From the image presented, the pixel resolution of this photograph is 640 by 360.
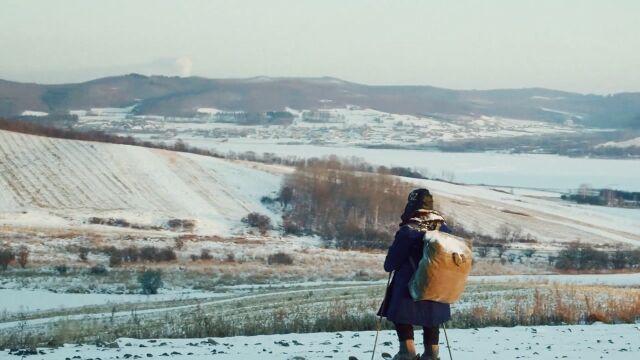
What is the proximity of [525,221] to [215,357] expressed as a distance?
61521 mm

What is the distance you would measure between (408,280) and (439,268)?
372 mm

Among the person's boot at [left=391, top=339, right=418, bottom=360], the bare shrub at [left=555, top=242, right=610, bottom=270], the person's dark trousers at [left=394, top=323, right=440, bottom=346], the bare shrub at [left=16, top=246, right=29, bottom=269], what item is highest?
the person's dark trousers at [left=394, top=323, right=440, bottom=346]

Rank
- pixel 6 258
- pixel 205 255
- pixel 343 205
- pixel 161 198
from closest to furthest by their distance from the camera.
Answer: pixel 6 258
pixel 205 255
pixel 161 198
pixel 343 205

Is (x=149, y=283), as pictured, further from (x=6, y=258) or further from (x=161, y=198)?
(x=161, y=198)

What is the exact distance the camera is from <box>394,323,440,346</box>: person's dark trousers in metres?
8.71

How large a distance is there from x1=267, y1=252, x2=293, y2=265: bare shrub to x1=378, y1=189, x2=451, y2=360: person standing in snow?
32.9m

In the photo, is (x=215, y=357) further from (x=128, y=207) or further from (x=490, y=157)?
(x=490, y=157)

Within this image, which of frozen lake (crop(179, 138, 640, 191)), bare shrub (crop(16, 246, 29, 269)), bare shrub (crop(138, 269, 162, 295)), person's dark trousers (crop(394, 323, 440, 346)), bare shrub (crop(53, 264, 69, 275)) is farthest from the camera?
frozen lake (crop(179, 138, 640, 191))

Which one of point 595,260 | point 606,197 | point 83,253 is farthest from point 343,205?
point 606,197

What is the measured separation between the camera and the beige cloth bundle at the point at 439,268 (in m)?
8.29

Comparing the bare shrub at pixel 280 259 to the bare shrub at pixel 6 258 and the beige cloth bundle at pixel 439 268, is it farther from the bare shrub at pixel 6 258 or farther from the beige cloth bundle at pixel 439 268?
the beige cloth bundle at pixel 439 268

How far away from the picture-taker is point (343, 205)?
2662 inches

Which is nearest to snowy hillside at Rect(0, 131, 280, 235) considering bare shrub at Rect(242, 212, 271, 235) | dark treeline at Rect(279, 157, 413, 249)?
bare shrub at Rect(242, 212, 271, 235)

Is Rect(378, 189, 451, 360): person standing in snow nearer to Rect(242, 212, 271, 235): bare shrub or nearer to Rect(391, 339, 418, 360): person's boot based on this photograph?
Rect(391, 339, 418, 360): person's boot
